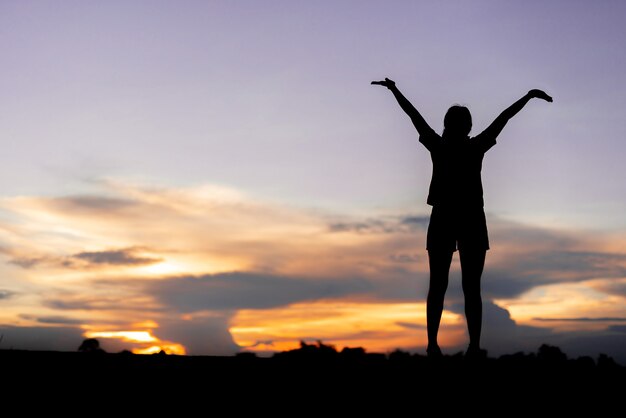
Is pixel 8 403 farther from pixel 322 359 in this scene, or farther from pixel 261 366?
pixel 322 359

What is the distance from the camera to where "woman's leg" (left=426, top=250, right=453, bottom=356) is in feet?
26.8

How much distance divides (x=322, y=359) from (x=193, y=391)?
2.20 metres

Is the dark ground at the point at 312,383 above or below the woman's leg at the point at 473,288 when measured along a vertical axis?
below

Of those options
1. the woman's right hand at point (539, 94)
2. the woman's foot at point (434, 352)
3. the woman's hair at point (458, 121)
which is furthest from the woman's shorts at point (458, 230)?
the woman's right hand at point (539, 94)

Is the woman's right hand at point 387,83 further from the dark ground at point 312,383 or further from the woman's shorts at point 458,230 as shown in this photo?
the dark ground at point 312,383

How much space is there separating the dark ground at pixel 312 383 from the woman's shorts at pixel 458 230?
4.03ft

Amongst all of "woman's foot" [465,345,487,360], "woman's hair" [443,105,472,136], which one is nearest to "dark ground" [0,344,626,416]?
"woman's foot" [465,345,487,360]

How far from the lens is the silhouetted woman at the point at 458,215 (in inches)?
319

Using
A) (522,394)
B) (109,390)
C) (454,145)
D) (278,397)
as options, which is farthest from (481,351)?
(109,390)

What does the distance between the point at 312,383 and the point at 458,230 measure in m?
2.60

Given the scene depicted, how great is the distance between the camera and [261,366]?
23.7ft

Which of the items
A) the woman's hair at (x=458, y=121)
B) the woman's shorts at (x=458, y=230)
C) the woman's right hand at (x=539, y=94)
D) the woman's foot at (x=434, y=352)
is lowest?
the woman's foot at (x=434, y=352)

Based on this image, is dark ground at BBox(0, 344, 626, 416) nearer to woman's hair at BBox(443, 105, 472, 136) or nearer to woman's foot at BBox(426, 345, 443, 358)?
woman's foot at BBox(426, 345, 443, 358)

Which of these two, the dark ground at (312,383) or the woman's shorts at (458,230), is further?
the woman's shorts at (458,230)
